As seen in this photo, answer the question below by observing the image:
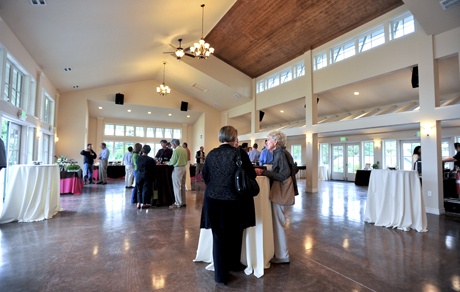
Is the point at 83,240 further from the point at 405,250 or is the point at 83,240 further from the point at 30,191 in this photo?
the point at 405,250

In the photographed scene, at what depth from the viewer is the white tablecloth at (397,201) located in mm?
Result: 3897

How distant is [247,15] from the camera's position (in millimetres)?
7336

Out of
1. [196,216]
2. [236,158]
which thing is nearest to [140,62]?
Result: [196,216]

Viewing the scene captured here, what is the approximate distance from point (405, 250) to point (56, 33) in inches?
297

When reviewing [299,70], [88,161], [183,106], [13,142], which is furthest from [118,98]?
[299,70]

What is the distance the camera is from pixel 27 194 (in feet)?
13.2

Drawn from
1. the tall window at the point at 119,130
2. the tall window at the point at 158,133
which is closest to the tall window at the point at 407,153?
the tall window at the point at 158,133

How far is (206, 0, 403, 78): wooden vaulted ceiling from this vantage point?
6.48 meters

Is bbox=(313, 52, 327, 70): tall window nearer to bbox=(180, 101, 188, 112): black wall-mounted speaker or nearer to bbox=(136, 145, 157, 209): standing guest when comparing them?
bbox=(136, 145, 157, 209): standing guest

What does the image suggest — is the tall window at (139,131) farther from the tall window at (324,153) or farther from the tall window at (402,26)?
the tall window at (402,26)

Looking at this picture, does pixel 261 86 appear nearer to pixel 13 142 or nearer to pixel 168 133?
pixel 168 133

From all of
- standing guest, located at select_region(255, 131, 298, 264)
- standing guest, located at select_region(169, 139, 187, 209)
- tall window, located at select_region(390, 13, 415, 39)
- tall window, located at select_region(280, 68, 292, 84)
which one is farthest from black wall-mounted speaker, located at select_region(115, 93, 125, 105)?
tall window, located at select_region(390, 13, 415, 39)

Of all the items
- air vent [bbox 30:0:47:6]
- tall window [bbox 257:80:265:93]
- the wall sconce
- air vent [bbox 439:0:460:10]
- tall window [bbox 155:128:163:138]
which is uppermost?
tall window [bbox 257:80:265:93]

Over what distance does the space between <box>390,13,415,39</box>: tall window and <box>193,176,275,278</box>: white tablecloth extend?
6439 mm
